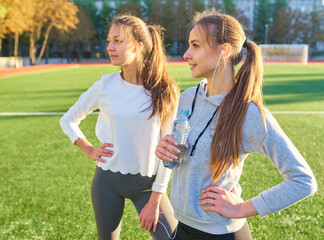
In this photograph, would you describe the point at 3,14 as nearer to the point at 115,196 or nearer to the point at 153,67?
the point at 153,67

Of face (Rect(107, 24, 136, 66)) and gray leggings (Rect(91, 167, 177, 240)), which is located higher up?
face (Rect(107, 24, 136, 66))

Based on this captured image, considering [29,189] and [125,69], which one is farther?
[29,189]

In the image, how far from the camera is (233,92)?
168 centimetres

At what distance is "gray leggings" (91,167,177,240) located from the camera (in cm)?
227

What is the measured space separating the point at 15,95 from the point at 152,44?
13275 millimetres

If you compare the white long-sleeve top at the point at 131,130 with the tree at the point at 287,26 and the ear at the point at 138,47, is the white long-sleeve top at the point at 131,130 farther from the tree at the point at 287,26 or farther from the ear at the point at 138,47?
the tree at the point at 287,26

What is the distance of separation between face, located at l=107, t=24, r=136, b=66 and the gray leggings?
753mm

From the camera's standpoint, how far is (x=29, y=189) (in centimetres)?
475

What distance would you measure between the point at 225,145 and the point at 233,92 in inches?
10.6

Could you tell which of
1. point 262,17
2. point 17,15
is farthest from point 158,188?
point 262,17

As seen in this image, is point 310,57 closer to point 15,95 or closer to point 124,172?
point 15,95

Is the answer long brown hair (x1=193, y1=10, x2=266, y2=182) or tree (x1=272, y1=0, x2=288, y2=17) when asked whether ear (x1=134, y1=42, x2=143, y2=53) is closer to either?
long brown hair (x1=193, y1=10, x2=266, y2=182)

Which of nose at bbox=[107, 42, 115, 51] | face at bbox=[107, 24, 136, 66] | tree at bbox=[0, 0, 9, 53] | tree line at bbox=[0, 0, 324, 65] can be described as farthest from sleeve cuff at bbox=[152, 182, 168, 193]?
tree line at bbox=[0, 0, 324, 65]

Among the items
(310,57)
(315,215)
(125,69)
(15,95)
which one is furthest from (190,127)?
(310,57)
